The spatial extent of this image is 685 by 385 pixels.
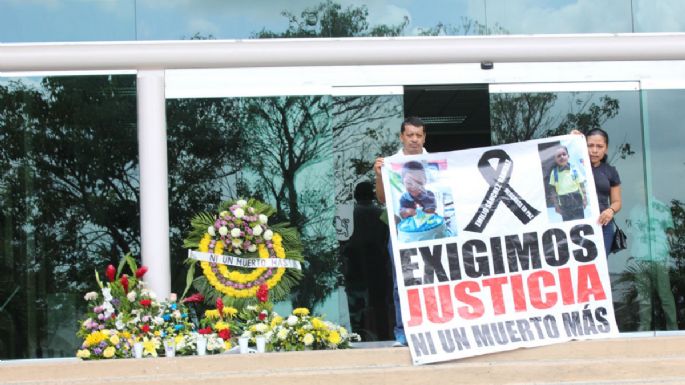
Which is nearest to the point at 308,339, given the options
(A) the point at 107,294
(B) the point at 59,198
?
(A) the point at 107,294

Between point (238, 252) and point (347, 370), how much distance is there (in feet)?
5.05

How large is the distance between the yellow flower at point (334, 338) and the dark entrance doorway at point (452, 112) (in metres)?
2.66

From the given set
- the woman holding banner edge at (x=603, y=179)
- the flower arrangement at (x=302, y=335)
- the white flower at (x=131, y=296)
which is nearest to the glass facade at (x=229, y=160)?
the white flower at (x=131, y=296)

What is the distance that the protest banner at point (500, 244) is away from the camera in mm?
→ 7199

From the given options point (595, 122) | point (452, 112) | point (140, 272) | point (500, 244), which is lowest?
point (140, 272)

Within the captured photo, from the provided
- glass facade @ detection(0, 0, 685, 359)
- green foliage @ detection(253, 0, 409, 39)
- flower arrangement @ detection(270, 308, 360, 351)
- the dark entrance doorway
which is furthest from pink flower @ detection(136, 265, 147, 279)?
the dark entrance doorway

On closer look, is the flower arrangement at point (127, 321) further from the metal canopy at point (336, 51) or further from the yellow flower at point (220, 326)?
the metal canopy at point (336, 51)

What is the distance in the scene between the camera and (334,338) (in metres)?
7.25

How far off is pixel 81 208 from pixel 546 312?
4.01m

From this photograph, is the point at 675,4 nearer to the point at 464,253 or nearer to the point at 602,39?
the point at 602,39

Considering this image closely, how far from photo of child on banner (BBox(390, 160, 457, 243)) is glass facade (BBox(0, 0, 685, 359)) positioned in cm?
176

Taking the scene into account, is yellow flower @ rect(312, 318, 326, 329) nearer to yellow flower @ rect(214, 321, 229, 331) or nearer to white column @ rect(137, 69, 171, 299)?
yellow flower @ rect(214, 321, 229, 331)

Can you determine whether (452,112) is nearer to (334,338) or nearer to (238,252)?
(238,252)

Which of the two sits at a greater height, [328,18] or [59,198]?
[328,18]
